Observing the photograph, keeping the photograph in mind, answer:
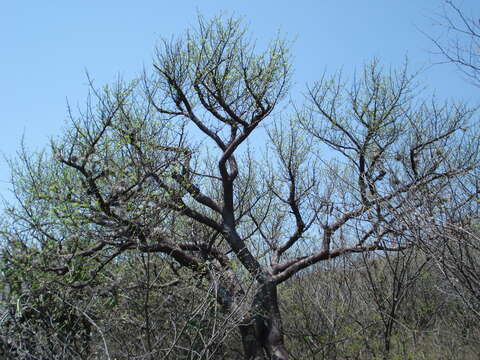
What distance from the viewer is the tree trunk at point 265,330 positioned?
9.71 m

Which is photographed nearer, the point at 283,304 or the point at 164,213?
the point at 164,213

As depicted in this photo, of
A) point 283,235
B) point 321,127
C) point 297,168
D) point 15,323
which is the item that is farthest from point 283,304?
point 15,323

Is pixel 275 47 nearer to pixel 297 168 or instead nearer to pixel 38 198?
pixel 297 168

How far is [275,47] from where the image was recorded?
11.2m

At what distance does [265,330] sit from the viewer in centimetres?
1008

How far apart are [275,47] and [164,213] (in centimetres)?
496

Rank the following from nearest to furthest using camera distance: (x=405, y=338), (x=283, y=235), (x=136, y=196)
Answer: (x=136, y=196)
(x=405, y=338)
(x=283, y=235)

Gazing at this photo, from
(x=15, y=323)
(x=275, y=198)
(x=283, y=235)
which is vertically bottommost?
(x=15, y=323)

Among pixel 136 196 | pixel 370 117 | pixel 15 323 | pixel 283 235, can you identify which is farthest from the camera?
pixel 283 235

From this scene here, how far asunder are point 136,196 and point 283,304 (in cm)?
460

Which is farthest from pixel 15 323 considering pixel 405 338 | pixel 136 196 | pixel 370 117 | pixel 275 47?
pixel 370 117

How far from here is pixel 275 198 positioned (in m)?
13.1

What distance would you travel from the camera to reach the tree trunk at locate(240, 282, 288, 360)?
9711 millimetres

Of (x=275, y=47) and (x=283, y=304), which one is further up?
(x=275, y=47)
